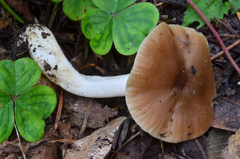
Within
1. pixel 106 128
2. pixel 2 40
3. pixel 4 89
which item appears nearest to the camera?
pixel 4 89

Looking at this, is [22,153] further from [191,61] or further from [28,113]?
[191,61]

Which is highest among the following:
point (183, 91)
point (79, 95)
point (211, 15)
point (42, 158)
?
point (211, 15)

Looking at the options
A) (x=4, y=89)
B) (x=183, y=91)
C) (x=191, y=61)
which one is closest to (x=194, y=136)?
(x=183, y=91)

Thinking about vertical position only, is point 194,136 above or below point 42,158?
above

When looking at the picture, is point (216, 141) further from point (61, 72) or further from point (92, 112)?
point (61, 72)

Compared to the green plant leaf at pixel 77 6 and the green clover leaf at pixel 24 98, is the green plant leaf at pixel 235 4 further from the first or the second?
the green clover leaf at pixel 24 98

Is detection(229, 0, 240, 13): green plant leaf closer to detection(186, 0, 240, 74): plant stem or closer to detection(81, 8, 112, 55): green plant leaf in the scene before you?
detection(186, 0, 240, 74): plant stem

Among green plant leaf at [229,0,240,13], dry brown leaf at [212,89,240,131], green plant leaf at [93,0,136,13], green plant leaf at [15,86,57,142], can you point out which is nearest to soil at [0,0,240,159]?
dry brown leaf at [212,89,240,131]

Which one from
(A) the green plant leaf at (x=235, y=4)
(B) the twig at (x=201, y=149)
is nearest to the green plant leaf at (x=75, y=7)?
(A) the green plant leaf at (x=235, y=4)
